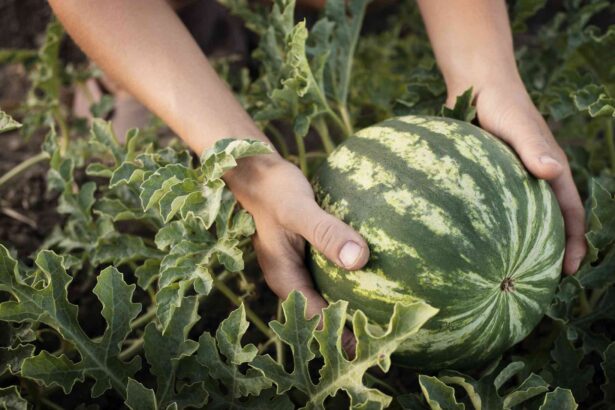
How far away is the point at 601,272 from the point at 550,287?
334mm

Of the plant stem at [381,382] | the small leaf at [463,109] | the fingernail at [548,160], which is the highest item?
the small leaf at [463,109]

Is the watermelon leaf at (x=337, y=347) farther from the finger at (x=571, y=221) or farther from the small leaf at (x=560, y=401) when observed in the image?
the finger at (x=571, y=221)

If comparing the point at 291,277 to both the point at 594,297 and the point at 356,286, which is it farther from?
the point at 594,297

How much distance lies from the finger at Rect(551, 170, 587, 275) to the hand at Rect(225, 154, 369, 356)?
0.72m

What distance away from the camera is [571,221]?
204 cm

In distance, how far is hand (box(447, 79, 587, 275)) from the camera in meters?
1.87

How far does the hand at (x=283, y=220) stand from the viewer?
5.61ft

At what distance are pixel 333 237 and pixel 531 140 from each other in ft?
2.33

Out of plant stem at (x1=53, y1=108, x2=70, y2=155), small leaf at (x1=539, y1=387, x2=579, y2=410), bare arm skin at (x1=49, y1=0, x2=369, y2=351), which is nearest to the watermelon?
bare arm skin at (x1=49, y1=0, x2=369, y2=351)

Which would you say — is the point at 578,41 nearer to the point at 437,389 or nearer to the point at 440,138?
the point at 440,138

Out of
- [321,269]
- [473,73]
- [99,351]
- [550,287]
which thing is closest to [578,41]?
[473,73]

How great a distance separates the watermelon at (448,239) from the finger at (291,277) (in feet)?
0.13

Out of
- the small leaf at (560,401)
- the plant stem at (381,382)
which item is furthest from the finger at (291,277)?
the small leaf at (560,401)

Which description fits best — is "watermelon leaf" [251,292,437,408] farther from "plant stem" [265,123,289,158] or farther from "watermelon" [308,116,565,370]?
"plant stem" [265,123,289,158]
